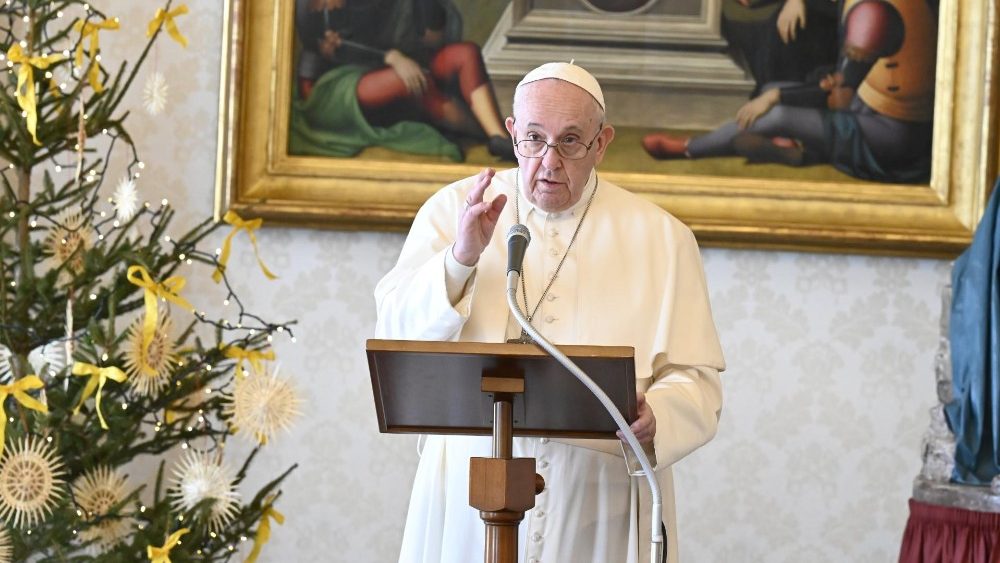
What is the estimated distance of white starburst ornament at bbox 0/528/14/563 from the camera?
3.27 meters

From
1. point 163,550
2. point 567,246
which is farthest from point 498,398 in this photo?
point 163,550

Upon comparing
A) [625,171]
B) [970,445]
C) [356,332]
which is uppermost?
[625,171]

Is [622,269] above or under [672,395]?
above

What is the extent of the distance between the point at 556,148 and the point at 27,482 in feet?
4.85

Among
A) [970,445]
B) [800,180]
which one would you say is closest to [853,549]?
[970,445]

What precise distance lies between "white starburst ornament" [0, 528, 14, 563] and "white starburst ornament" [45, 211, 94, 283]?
696 mm

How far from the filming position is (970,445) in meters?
4.19

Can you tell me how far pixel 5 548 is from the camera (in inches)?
129

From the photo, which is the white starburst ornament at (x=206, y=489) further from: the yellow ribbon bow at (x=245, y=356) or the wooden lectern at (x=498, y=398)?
the wooden lectern at (x=498, y=398)

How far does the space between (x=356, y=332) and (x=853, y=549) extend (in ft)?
6.40

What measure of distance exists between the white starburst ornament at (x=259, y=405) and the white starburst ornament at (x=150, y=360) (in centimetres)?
20

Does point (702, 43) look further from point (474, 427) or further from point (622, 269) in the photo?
point (474, 427)

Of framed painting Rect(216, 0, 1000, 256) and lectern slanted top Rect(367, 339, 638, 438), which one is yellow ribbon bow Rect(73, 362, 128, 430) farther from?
framed painting Rect(216, 0, 1000, 256)

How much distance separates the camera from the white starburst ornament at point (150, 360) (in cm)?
347
